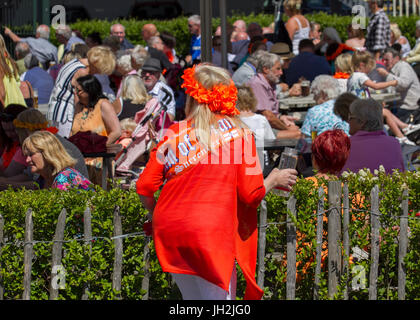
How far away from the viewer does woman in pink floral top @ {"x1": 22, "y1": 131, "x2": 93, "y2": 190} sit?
5648 millimetres

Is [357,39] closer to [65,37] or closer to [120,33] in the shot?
[120,33]

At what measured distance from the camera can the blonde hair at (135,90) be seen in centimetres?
891

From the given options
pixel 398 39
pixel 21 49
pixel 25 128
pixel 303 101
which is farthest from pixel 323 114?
pixel 398 39

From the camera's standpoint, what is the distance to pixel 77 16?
62.4 feet

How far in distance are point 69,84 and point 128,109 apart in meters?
0.78

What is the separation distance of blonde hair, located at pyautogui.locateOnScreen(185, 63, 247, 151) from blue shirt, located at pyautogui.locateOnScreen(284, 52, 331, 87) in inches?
286

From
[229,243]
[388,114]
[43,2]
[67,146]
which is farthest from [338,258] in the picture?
[43,2]

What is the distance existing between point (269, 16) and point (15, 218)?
46.1 feet

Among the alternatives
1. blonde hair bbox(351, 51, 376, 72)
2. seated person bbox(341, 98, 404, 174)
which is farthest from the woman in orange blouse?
blonde hair bbox(351, 51, 376, 72)

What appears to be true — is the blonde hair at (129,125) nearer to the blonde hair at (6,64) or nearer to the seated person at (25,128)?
the blonde hair at (6,64)

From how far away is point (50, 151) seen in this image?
5660 millimetres

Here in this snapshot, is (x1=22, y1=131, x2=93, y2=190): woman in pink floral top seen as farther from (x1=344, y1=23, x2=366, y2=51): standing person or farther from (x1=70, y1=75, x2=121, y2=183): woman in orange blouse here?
(x1=344, y1=23, x2=366, y2=51): standing person

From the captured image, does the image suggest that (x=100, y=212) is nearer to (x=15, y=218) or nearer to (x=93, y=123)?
(x=15, y=218)

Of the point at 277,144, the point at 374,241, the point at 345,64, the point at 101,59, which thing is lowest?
the point at 374,241
